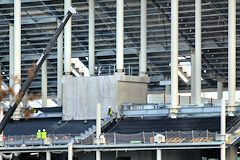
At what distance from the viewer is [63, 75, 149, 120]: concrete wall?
75438mm

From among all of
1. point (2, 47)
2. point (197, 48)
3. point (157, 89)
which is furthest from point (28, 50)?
point (197, 48)

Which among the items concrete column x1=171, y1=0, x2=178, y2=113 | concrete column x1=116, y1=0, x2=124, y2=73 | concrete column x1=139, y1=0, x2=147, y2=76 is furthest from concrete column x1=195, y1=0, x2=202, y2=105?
concrete column x1=116, y1=0, x2=124, y2=73

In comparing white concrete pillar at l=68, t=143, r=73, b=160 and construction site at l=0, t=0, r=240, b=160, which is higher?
construction site at l=0, t=0, r=240, b=160

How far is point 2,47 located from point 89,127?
24.6m

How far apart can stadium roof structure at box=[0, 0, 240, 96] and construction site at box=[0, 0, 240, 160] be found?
9 centimetres

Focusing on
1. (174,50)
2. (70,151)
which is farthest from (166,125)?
(70,151)

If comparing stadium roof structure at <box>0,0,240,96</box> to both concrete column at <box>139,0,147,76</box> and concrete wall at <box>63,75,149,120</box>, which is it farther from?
concrete wall at <box>63,75,149,120</box>

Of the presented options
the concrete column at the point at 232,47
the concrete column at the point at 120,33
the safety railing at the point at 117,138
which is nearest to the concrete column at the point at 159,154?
the safety railing at the point at 117,138

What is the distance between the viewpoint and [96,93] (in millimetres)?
76000

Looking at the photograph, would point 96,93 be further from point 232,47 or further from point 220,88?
point 220,88

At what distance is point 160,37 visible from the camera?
86.7 m

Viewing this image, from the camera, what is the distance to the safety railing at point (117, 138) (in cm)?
6284

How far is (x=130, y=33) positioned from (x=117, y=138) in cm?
2311

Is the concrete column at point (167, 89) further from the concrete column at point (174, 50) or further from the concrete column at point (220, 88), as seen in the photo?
the concrete column at point (174, 50)
